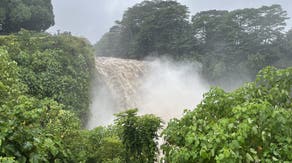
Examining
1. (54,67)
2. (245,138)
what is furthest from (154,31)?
(245,138)

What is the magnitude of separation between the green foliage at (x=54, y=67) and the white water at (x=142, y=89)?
1474 millimetres

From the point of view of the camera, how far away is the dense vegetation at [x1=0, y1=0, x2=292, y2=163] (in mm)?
2963

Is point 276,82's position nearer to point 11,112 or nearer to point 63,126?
point 11,112

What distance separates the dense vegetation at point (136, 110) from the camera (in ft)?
9.72

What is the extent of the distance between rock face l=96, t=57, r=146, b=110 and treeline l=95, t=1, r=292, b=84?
20.2ft

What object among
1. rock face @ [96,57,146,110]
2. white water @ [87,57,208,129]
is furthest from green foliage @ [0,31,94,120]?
rock face @ [96,57,146,110]

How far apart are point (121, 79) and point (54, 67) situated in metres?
5.14

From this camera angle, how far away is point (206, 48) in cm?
2403

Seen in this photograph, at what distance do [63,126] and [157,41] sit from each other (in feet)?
61.7

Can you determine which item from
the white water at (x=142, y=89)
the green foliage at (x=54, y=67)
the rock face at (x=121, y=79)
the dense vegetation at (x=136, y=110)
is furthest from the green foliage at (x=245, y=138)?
the rock face at (x=121, y=79)

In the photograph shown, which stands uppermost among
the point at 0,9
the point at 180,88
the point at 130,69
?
the point at 0,9

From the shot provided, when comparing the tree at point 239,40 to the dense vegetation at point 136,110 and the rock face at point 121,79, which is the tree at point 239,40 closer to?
the dense vegetation at point 136,110

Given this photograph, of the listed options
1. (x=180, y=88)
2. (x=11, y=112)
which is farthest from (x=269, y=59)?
(x=11, y=112)

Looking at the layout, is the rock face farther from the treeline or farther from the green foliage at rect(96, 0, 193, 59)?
the green foliage at rect(96, 0, 193, 59)
